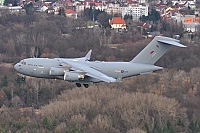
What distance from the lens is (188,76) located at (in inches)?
2379

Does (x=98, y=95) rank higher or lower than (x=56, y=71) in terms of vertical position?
lower

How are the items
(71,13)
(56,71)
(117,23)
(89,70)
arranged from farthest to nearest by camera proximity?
(71,13) → (117,23) → (56,71) → (89,70)

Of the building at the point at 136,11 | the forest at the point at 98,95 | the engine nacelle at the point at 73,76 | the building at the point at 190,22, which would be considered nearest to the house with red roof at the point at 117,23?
the building at the point at 190,22

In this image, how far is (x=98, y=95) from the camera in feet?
179

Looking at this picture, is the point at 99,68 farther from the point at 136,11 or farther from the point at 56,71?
the point at 136,11

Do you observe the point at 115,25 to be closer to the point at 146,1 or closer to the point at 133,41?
the point at 133,41

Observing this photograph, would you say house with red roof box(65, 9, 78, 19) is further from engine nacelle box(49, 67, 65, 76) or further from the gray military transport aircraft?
engine nacelle box(49, 67, 65, 76)

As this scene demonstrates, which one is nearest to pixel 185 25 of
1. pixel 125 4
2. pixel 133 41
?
pixel 133 41

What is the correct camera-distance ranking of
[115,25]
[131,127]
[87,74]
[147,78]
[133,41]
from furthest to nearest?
[115,25], [133,41], [147,78], [131,127], [87,74]

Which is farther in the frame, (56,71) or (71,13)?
(71,13)

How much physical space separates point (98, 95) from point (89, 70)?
757 inches

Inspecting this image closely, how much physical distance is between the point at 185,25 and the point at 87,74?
194ft

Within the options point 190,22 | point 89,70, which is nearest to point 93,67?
point 89,70

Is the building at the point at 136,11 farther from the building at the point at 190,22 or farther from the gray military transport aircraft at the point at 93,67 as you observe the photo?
the gray military transport aircraft at the point at 93,67
